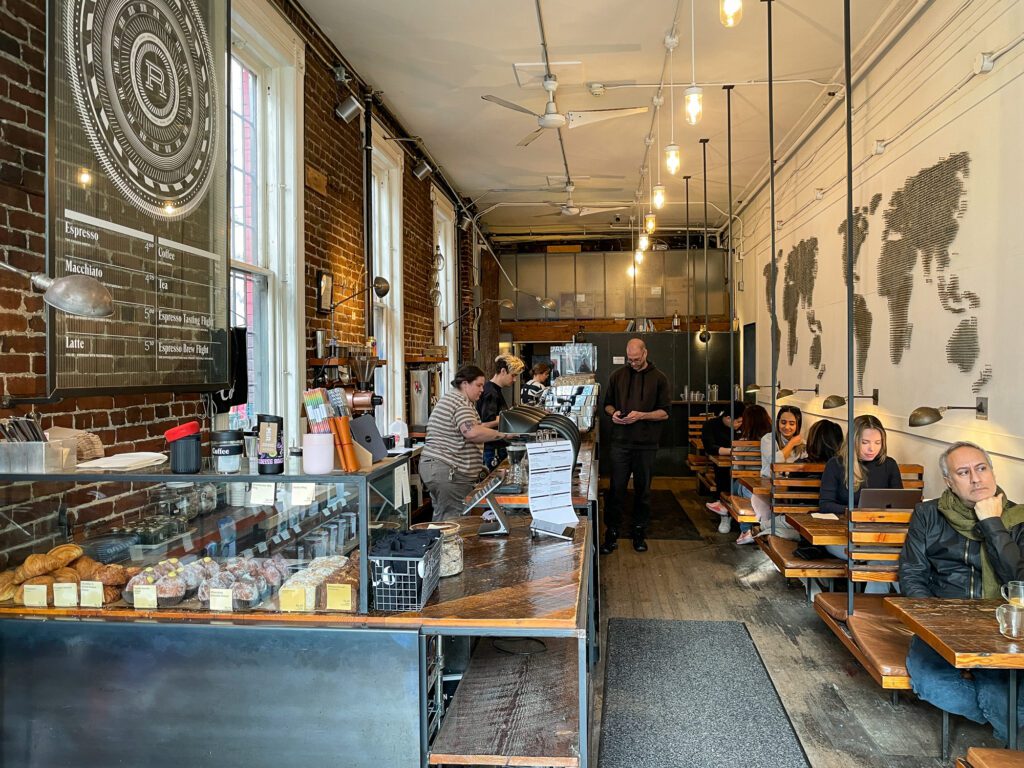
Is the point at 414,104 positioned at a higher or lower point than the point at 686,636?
higher

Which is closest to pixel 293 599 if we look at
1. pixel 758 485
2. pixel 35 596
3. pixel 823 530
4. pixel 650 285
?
pixel 35 596

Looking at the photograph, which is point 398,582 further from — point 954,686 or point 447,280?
point 447,280

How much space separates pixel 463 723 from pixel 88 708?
3.66 ft

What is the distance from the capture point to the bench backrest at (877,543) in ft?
11.9

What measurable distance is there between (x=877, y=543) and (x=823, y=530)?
382 mm

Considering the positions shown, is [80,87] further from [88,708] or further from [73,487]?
[88,708]

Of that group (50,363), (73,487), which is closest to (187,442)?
(73,487)

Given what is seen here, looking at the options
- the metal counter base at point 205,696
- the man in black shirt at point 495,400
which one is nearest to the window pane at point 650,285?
the man in black shirt at point 495,400

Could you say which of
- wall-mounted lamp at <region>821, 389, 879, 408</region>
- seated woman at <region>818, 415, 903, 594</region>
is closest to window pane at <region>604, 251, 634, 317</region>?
wall-mounted lamp at <region>821, 389, 879, 408</region>

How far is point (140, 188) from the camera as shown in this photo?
10.3 feet

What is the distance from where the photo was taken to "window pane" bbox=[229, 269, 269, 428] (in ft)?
15.7

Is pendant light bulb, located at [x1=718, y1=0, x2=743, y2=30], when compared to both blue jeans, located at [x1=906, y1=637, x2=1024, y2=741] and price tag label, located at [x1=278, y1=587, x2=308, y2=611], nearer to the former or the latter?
blue jeans, located at [x1=906, y1=637, x2=1024, y2=741]

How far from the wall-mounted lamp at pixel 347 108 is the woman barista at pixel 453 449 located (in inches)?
102

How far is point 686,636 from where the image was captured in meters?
4.46
